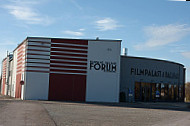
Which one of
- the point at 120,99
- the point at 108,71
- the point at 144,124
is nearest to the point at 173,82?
the point at 120,99

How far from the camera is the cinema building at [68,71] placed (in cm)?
3125

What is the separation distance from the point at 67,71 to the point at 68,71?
110mm

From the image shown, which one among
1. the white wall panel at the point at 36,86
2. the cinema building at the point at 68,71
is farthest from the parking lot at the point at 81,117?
the cinema building at the point at 68,71

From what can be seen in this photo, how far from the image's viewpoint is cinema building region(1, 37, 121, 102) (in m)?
31.2

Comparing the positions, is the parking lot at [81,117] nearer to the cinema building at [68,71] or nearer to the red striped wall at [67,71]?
the cinema building at [68,71]

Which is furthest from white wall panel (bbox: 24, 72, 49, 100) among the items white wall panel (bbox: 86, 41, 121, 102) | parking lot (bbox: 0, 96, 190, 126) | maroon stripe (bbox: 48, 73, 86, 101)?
parking lot (bbox: 0, 96, 190, 126)

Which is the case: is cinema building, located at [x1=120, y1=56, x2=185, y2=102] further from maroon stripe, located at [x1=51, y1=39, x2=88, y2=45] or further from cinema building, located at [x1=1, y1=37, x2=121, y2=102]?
maroon stripe, located at [x1=51, y1=39, x2=88, y2=45]

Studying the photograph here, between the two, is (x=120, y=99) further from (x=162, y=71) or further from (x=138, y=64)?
Result: (x=162, y=71)

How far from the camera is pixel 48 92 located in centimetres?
3127

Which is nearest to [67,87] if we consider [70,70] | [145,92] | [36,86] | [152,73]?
[70,70]

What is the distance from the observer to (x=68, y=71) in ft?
104

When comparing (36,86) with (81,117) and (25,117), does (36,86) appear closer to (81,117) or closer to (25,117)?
(81,117)

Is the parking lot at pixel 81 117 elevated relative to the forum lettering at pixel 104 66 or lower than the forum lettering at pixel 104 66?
lower

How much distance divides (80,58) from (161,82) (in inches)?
571
